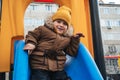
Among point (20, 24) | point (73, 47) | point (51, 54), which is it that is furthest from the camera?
point (20, 24)

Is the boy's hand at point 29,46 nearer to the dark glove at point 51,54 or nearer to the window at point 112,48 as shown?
the dark glove at point 51,54

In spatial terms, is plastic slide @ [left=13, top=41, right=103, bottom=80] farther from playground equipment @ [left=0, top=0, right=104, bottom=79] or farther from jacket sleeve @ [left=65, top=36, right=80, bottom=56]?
playground equipment @ [left=0, top=0, right=104, bottom=79]

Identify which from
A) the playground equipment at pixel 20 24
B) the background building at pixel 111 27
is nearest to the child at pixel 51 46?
the playground equipment at pixel 20 24

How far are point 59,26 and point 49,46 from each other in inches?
7.2

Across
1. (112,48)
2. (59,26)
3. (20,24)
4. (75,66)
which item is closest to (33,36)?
(59,26)

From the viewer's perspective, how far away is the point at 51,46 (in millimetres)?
2258

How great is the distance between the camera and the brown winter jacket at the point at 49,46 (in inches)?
86.0

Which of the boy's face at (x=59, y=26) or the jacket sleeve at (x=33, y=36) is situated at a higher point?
the boy's face at (x=59, y=26)

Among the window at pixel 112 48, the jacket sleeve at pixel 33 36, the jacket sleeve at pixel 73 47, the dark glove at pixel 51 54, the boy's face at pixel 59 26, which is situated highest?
the window at pixel 112 48

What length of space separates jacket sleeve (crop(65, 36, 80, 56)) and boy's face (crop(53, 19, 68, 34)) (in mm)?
105

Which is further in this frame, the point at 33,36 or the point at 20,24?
the point at 20,24

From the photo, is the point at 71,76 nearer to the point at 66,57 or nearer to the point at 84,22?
the point at 66,57

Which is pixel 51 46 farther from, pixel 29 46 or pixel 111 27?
pixel 111 27

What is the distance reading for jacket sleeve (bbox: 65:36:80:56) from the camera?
7.70 ft
